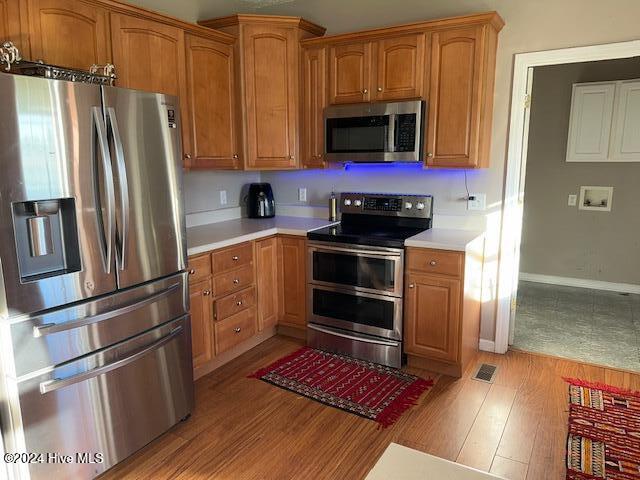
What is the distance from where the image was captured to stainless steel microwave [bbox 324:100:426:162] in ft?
10.2

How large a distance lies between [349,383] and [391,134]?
1.71 m

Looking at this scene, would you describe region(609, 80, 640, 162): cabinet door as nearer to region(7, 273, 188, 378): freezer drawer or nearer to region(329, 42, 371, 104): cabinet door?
region(329, 42, 371, 104): cabinet door

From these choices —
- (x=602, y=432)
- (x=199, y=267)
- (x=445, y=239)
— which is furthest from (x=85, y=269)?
(x=602, y=432)

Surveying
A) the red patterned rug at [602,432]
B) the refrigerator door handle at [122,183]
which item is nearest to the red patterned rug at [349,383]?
the red patterned rug at [602,432]

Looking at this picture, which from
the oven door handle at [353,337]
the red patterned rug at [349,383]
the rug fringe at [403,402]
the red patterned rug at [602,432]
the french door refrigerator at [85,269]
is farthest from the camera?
the oven door handle at [353,337]

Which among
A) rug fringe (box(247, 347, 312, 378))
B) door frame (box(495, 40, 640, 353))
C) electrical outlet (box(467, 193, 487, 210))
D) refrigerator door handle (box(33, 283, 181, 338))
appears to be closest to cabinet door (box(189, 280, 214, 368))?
rug fringe (box(247, 347, 312, 378))

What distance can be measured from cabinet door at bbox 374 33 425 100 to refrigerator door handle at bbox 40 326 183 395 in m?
2.10

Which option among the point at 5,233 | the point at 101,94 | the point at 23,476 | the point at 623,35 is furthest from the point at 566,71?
the point at 23,476

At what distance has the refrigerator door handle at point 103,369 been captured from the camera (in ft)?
6.01

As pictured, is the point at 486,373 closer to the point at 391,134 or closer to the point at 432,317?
the point at 432,317

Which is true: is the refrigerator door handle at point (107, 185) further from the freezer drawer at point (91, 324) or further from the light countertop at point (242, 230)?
the light countertop at point (242, 230)

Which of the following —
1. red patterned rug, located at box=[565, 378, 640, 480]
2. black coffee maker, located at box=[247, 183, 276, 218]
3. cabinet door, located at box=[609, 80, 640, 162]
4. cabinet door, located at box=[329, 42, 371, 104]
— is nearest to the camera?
red patterned rug, located at box=[565, 378, 640, 480]

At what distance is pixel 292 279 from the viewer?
354 cm

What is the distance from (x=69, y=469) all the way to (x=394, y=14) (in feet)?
11.3
